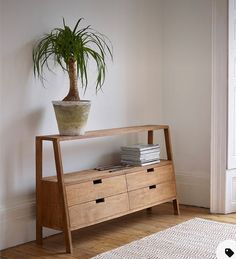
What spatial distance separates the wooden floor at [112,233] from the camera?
3332 mm

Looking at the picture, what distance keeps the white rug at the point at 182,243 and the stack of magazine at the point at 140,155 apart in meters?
0.61

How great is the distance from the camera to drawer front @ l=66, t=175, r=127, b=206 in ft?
11.1

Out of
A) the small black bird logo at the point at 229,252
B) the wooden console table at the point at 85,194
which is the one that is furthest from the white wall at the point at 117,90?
the small black bird logo at the point at 229,252

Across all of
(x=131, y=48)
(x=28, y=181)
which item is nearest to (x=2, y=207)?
(x=28, y=181)

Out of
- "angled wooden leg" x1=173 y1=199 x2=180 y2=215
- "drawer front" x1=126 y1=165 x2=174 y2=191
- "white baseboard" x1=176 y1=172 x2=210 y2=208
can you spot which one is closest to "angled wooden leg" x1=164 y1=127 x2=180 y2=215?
"angled wooden leg" x1=173 y1=199 x2=180 y2=215

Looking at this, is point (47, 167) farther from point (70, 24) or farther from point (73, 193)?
point (70, 24)

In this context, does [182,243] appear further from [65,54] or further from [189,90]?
[189,90]

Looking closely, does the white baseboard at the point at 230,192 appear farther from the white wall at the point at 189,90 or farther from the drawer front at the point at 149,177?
the drawer front at the point at 149,177

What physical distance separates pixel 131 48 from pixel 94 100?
0.70 m

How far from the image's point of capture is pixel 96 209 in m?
3.57

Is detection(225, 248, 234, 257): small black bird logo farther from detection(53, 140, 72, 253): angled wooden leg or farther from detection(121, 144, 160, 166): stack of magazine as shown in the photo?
detection(121, 144, 160, 166): stack of magazine

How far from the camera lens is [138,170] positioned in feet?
13.1

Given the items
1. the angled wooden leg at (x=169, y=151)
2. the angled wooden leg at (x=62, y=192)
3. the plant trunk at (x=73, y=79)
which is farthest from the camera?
the angled wooden leg at (x=169, y=151)

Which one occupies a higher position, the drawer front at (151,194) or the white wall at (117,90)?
the white wall at (117,90)
